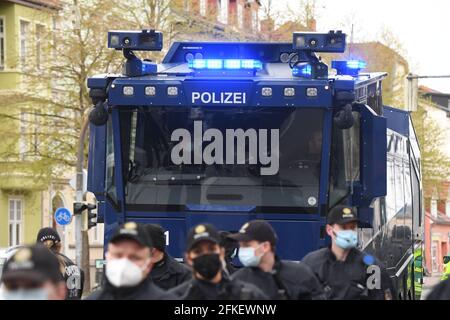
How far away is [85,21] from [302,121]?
89.5 ft

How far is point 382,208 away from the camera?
1593 centimetres

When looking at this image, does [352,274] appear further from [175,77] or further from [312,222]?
[175,77]

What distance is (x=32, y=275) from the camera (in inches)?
279

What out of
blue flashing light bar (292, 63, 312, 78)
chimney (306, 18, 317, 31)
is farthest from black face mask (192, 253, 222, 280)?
chimney (306, 18, 317, 31)

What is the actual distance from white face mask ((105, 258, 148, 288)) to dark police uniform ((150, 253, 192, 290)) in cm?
387

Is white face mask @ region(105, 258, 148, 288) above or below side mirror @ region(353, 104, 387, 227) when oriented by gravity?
below

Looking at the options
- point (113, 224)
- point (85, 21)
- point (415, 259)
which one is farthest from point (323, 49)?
point (85, 21)

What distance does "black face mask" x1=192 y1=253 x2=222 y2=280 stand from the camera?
336 inches

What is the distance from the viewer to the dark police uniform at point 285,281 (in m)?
9.76

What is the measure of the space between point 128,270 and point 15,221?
47563 mm

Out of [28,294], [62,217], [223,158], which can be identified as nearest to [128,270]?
[28,294]

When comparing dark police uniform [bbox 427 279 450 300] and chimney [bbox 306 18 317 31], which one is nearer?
Result: dark police uniform [bbox 427 279 450 300]

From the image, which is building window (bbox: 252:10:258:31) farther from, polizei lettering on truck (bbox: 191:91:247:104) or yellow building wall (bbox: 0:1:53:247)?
polizei lettering on truck (bbox: 191:91:247:104)

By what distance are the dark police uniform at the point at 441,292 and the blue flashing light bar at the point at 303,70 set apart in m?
5.90
